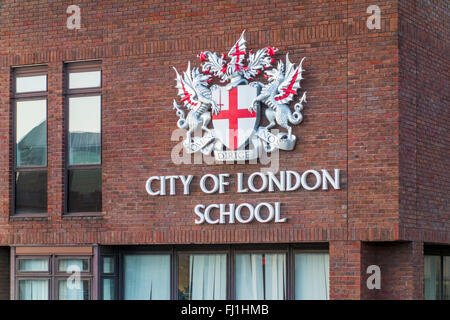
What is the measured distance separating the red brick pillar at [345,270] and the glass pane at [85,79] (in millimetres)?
5364

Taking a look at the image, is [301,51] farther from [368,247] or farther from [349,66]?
[368,247]

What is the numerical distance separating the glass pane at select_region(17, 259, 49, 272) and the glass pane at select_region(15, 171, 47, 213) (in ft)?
3.07

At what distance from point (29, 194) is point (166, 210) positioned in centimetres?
298

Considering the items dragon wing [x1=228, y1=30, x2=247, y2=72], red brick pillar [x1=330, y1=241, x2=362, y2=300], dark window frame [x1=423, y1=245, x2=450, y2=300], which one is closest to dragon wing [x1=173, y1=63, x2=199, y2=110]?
dragon wing [x1=228, y1=30, x2=247, y2=72]

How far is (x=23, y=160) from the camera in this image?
771 inches

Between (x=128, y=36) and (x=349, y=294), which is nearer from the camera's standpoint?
(x=349, y=294)

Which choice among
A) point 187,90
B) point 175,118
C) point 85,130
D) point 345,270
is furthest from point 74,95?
point 345,270

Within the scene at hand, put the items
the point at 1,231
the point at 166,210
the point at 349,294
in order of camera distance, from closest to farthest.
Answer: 1. the point at 349,294
2. the point at 166,210
3. the point at 1,231

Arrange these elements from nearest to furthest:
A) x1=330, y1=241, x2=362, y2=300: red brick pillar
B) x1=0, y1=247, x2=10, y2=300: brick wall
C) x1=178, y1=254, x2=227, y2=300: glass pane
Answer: x1=330, y1=241, x2=362, y2=300: red brick pillar < x1=178, y1=254, x2=227, y2=300: glass pane < x1=0, y1=247, x2=10, y2=300: brick wall

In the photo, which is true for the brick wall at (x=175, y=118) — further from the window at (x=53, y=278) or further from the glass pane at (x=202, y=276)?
the glass pane at (x=202, y=276)

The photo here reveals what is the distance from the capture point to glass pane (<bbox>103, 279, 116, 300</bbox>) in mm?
18797

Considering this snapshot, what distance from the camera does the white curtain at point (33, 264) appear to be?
62.6 feet

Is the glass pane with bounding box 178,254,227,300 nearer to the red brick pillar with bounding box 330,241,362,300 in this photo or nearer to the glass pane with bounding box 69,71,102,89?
the red brick pillar with bounding box 330,241,362,300

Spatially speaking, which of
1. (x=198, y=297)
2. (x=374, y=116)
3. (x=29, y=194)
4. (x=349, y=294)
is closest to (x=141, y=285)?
(x=198, y=297)
